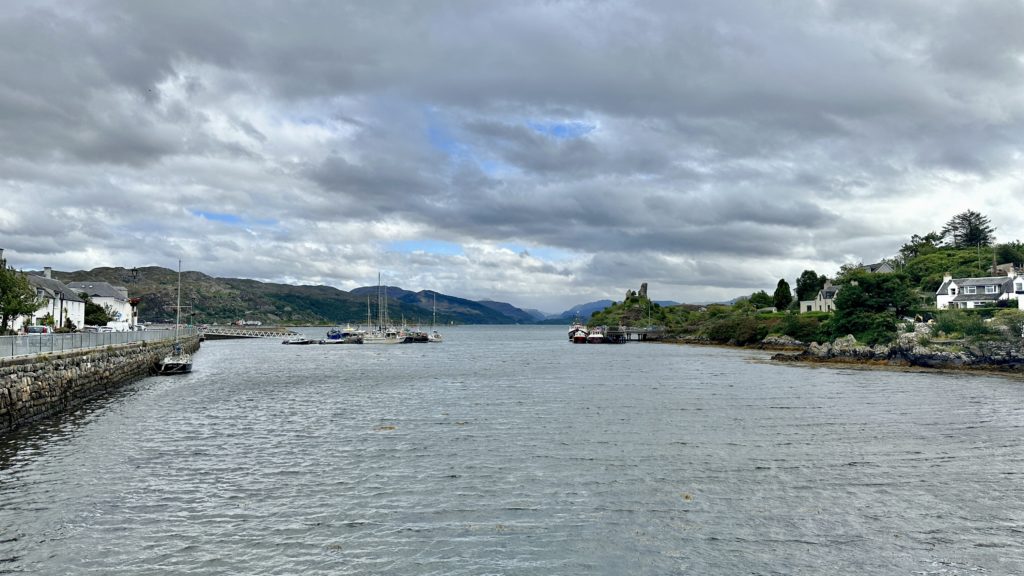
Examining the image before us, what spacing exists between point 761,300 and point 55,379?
185843 mm

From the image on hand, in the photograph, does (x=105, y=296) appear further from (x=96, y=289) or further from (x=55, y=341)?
(x=55, y=341)

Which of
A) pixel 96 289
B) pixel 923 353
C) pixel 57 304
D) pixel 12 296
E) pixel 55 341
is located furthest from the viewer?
pixel 96 289

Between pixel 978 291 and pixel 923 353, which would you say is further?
pixel 978 291

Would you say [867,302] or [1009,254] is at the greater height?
[1009,254]

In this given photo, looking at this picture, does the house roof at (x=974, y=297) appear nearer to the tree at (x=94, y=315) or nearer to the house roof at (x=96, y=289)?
the tree at (x=94, y=315)

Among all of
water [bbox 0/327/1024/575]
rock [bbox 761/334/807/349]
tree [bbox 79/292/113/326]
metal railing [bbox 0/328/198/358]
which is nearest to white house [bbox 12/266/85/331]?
tree [bbox 79/292/113/326]

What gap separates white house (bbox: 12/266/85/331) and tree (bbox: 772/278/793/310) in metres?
154

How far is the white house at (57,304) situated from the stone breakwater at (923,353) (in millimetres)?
101947

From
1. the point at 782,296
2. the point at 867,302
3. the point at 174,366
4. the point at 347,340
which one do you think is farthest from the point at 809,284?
the point at 174,366

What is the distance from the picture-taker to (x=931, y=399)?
41969 mm

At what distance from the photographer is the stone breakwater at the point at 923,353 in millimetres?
64000

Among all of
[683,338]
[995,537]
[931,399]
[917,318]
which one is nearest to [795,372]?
[931,399]

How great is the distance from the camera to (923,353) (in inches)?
2712

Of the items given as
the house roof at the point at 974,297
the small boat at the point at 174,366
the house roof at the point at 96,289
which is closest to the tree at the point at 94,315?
the house roof at the point at 96,289
